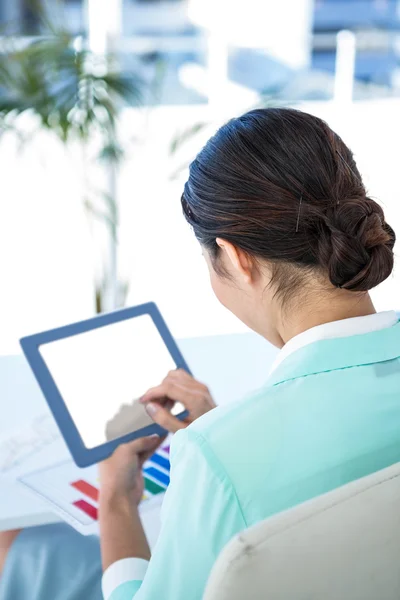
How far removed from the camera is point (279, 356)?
1.03 meters

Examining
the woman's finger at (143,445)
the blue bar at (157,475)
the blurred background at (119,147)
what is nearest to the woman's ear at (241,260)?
the blurred background at (119,147)

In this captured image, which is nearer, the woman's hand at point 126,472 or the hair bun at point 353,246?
the hair bun at point 353,246

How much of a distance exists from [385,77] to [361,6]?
16.9 feet

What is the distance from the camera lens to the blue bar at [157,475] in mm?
1352

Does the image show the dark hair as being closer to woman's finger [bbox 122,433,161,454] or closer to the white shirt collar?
the white shirt collar

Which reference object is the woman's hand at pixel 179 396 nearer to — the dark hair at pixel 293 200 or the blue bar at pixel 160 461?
the blue bar at pixel 160 461

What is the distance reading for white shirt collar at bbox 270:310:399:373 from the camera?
3.23 ft

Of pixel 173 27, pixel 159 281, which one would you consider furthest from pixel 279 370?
pixel 173 27

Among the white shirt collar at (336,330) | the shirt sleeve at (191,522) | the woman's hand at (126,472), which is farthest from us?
Answer: the woman's hand at (126,472)

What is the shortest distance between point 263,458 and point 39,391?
87 centimetres

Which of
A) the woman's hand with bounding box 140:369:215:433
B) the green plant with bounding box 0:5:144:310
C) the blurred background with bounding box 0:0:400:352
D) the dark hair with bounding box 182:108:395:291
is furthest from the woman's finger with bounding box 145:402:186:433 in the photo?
the green plant with bounding box 0:5:144:310

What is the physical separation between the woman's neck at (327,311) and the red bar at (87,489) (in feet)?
1.57

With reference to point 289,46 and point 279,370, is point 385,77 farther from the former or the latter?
point 279,370

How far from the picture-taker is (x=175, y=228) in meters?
4.36
